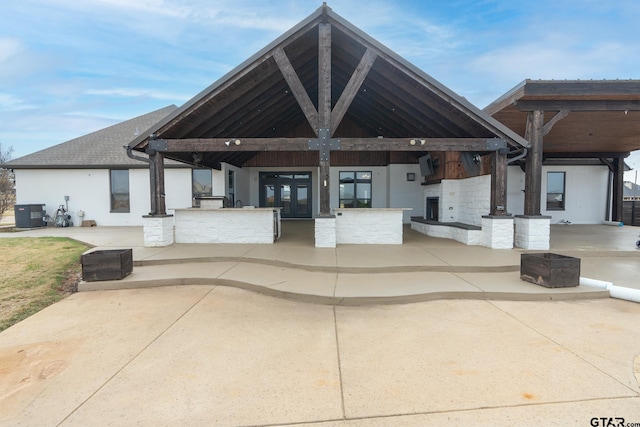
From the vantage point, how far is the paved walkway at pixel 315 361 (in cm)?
217

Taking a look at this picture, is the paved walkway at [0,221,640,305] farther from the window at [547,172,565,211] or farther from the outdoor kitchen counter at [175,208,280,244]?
the window at [547,172,565,211]

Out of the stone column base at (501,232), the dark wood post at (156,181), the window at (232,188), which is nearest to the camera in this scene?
the stone column base at (501,232)

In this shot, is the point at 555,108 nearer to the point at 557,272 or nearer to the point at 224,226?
the point at 557,272

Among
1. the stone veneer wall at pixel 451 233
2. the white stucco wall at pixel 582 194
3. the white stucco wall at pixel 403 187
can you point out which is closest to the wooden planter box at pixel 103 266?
the stone veneer wall at pixel 451 233

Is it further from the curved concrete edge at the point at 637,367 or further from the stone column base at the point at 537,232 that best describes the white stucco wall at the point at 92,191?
the curved concrete edge at the point at 637,367

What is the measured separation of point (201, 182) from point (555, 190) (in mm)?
15760

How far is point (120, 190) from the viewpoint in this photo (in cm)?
1312

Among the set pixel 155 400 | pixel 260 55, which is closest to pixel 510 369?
pixel 155 400

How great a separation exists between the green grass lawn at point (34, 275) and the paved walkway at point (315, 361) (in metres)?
0.41

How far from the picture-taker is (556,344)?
125 inches

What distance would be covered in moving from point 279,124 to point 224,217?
5.82 metres

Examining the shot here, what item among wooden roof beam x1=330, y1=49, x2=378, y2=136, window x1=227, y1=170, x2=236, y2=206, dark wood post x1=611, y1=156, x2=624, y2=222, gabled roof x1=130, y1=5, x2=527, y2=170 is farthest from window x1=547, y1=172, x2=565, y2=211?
window x1=227, y1=170, x2=236, y2=206

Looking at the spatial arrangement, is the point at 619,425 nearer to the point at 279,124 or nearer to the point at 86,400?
the point at 86,400

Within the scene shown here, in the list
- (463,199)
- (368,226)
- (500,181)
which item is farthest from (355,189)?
(500,181)
